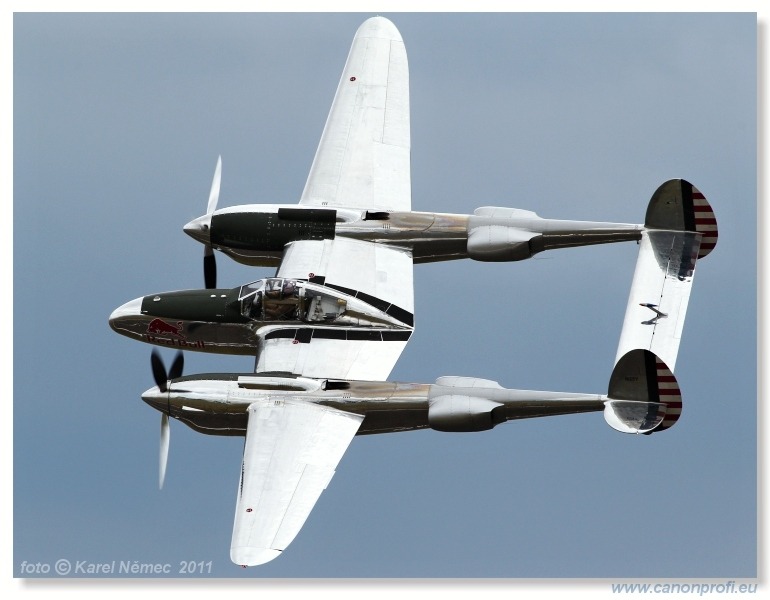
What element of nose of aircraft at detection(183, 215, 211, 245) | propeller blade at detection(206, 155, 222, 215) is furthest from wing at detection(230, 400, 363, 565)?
propeller blade at detection(206, 155, 222, 215)

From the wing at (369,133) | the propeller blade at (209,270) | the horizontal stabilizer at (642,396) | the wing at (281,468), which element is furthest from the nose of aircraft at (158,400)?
the horizontal stabilizer at (642,396)

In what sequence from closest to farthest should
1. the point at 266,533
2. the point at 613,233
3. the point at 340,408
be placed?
the point at 266,533
the point at 340,408
the point at 613,233

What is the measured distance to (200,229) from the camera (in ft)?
164

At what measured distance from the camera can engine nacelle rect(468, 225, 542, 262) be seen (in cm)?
4781

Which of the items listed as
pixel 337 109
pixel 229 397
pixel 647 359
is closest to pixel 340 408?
pixel 229 397

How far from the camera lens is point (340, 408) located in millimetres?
42938

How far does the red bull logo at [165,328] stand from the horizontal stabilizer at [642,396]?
11.1 meters

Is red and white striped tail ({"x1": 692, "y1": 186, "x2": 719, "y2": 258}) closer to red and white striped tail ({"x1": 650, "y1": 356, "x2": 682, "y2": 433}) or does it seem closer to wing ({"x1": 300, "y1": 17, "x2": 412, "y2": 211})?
red and white striped tail ({"x1": 650, "y1": 356, "x2": 682, "y2": 433})

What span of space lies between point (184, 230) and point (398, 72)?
745cm

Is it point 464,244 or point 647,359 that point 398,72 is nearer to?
point 464,244

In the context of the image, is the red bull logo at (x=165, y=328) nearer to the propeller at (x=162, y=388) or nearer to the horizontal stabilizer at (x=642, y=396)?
the propeller at (x=162, y=388)

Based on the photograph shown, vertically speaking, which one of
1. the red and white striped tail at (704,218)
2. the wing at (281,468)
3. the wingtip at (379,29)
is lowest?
the wing at (281,468)

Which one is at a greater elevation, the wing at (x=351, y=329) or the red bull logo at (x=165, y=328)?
the wing at (x=351, y=329)

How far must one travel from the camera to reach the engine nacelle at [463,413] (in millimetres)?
42250
